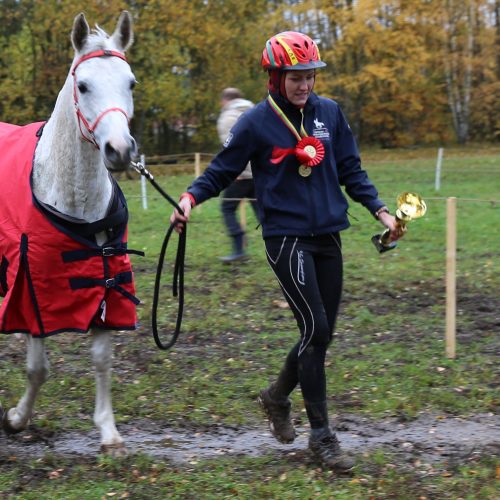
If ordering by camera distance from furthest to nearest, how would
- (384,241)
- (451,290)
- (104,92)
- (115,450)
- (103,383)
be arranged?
(451,290)
(103,383)
(115,450)
(384,241)
(104,92)

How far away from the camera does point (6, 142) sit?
4.71 metres

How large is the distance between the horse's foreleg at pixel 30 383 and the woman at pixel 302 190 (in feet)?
3.88

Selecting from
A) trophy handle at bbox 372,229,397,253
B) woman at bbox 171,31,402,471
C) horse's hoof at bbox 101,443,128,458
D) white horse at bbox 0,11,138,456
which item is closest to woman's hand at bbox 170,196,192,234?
woman at bbox 171,31,402,471

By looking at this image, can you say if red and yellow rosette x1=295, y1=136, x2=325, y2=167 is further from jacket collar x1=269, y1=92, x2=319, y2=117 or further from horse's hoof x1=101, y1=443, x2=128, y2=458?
horse's hoof x1=101, y1=443, x2=128, y2=458

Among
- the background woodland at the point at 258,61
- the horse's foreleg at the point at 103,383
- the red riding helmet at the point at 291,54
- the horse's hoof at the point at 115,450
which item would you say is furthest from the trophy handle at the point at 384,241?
the background woodland at the point at 258,61

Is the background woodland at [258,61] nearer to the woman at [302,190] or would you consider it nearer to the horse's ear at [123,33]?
the horse's ear at [123,33]

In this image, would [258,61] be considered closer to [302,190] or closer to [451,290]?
[451,290]

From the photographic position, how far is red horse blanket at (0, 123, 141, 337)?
161 inches

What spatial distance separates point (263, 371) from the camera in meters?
5.69

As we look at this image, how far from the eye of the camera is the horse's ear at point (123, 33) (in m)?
4.06

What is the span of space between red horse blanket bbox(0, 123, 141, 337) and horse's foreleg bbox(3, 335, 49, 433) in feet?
0.64

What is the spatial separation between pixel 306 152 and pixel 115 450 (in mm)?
1862

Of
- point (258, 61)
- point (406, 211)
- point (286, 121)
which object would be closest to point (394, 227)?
point (406, 211)

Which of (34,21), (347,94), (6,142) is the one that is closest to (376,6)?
(347,94)
